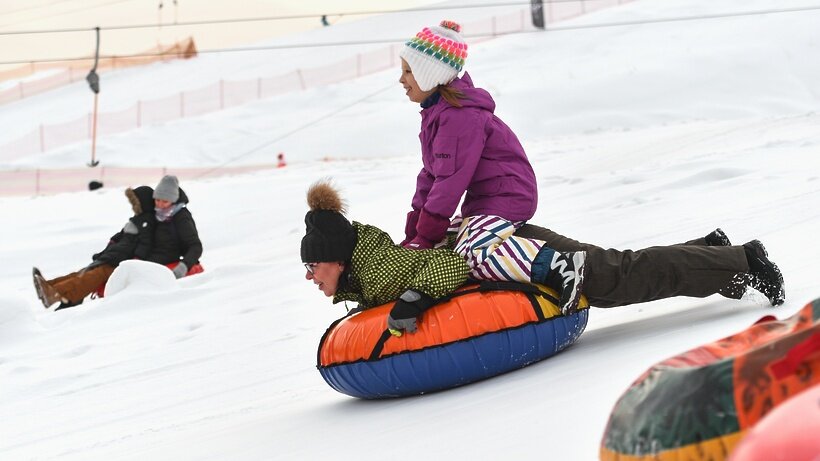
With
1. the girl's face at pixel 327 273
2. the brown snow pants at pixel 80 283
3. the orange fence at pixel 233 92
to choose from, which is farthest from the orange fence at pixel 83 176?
the girl's face at pixel 327 273

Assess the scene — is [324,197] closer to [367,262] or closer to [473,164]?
[367,262]

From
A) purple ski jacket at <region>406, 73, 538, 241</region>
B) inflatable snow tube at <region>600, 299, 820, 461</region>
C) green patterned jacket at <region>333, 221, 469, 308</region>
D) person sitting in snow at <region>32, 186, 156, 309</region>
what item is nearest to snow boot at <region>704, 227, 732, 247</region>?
purple ski jacket at <region>406, 73, 538, 241</region>

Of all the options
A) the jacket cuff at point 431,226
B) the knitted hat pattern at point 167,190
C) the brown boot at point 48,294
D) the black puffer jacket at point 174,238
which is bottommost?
the brown boot at point 48,294

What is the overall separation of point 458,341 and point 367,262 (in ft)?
1.53

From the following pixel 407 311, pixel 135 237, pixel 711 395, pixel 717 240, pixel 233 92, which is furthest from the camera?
pixel 233 92

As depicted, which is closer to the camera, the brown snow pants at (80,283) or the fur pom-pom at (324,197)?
the fur pom-pom at (324,197)

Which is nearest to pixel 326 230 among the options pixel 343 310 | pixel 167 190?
pixel 343 310

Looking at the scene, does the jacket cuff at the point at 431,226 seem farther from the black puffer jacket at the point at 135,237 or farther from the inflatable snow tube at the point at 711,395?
the black puffer jacket at the point at 135,237

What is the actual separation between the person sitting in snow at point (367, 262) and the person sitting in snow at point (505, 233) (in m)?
0.20

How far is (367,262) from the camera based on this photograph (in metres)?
4.34

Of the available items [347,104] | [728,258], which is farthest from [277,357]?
[347,104]

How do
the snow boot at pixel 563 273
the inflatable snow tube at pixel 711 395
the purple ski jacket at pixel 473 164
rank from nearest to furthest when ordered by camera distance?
the inflatable snow tube at pixel 711 395, the snow boot at pixel 563 273, the purple ski jacket at pixel 473 164

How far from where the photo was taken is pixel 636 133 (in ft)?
55.2

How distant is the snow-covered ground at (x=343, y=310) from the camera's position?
362cm
